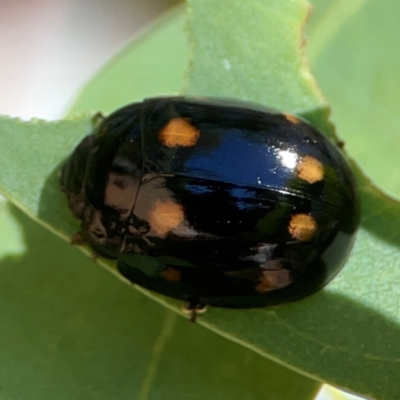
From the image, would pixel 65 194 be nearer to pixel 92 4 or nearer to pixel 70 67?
pixel 70 67

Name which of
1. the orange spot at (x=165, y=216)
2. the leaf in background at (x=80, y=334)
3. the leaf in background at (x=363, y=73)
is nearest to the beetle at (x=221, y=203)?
the orange spot at (x=165, y=216)

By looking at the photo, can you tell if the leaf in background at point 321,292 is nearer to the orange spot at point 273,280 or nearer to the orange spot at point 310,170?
the orange spot at point 273,280

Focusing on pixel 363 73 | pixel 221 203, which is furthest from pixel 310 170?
pixel 363 73

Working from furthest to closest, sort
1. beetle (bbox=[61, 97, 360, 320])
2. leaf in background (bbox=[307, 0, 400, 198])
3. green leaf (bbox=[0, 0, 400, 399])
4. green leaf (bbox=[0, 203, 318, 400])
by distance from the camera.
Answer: leaf in background (bbox=[307, 0, 400, 198]), green leaf (bbox=[0, 203, 318, 400]), green leaf (bbox=[0, 0, 400, 399]), beetle (bbox=[61, 97, 360, 320])

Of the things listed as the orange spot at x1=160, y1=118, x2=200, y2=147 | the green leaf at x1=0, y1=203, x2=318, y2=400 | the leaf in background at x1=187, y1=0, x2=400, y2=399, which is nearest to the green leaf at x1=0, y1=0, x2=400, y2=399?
the leaf in background at x1=187, y1=0, x2=400, y2=399

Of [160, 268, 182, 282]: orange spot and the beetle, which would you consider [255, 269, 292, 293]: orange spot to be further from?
[160, 268, 182, 282]: orange spot

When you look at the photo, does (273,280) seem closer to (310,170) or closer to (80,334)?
(310,170)
